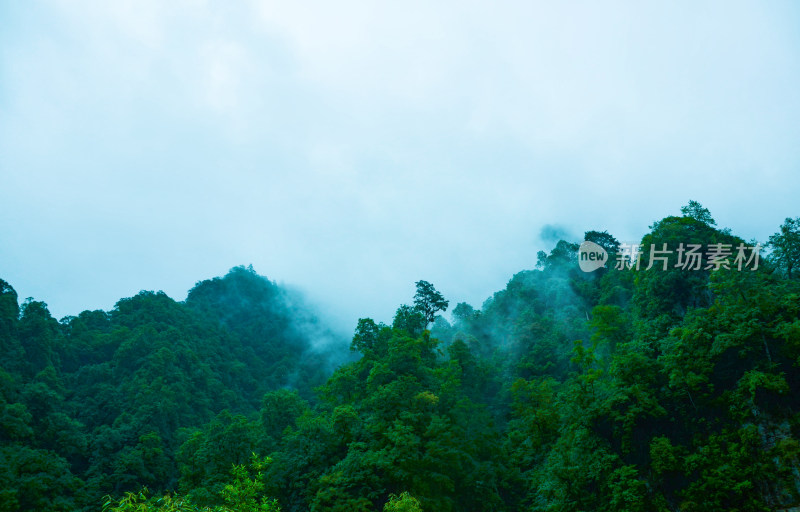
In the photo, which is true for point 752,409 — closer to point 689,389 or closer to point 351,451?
point 689,389

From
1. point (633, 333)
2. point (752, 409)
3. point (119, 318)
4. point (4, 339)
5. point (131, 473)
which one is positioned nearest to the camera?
point (752, 409)

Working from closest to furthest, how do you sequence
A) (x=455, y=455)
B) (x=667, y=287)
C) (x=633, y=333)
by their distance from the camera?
(x=455, y=455)
(x=667, y=287)
(x=633, y=333)

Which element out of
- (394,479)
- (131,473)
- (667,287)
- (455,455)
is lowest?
(131,473)

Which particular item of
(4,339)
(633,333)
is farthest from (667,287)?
(4,339)

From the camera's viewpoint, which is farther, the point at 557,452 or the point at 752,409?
the point at 557,452

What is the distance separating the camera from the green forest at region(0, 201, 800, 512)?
1819 centimetres

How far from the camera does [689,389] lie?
19719 millimetres

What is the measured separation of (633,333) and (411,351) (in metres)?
11.8

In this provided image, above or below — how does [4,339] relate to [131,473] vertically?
above

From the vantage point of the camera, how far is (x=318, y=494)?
741 inches

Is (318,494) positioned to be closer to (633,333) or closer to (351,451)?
(351,451)

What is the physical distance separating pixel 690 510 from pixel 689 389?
4550 mm

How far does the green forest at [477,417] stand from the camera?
1819 cm

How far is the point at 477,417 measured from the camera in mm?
25156
